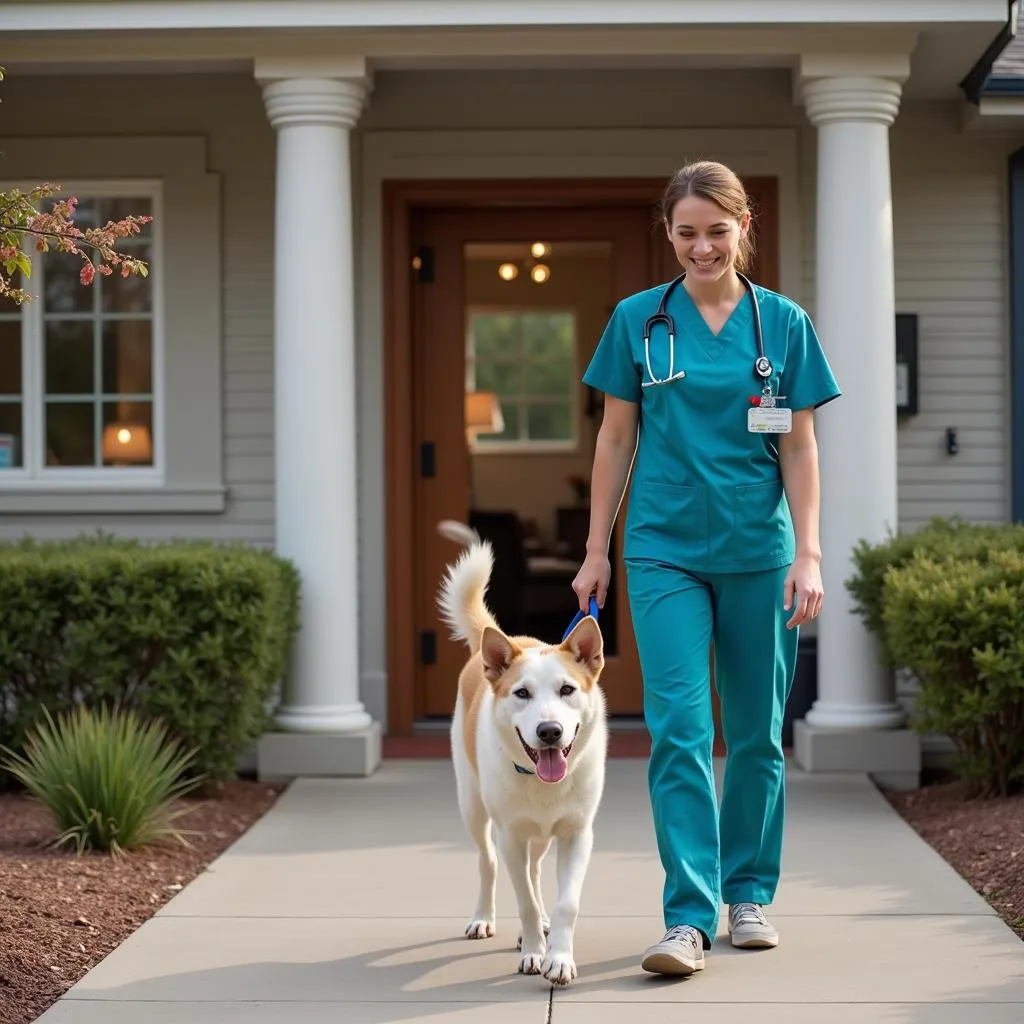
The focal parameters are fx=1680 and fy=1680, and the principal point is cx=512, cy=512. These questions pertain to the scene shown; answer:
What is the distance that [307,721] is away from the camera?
7.47 meters

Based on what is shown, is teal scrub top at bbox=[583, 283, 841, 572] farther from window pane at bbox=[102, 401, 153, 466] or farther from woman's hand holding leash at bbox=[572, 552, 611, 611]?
window pane at bbox=[102, 401, 153, 466]

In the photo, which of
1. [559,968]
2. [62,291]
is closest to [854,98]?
[62,291]

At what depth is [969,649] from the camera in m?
6.40

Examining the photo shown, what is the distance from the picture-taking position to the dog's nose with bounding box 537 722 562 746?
12.9ft

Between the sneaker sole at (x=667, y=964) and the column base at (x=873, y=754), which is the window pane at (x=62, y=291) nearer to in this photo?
the column base at (x=873, y=754)

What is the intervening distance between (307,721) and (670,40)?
3376 mm

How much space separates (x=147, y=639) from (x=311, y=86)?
8.23 feet

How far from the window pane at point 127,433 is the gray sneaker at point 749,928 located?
491 cm

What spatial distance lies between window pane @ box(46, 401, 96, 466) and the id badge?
16.8 feet

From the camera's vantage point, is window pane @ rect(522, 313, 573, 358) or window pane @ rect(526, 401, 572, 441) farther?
window pane @ rect(522, 313, 573, 358)

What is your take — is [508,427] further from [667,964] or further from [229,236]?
[667,964]

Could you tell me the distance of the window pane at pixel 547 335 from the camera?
1608 cm

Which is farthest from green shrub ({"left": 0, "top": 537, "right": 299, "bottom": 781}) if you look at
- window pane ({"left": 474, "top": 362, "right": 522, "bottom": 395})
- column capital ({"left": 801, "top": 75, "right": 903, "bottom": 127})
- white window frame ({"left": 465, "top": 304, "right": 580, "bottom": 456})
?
window pane ({"left": 474, "top": 362, "right": 522, "bottom": 395})

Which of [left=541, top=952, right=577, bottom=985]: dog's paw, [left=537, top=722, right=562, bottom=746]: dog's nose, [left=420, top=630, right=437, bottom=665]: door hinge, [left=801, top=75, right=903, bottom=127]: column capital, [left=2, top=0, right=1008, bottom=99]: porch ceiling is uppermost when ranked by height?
[left=2, top=0, right=1008, bottom=99]: porch ceiling
